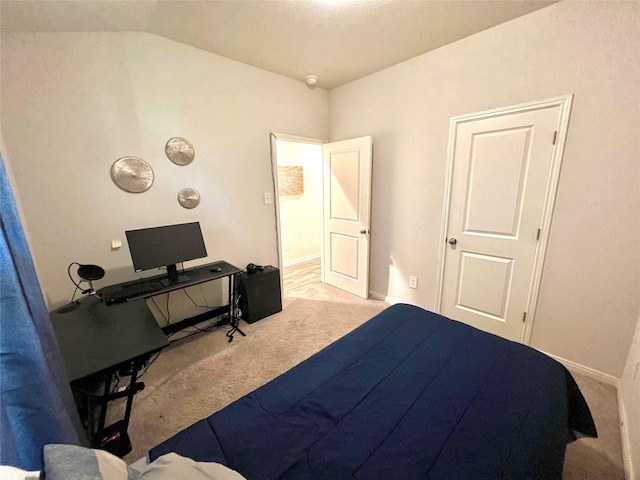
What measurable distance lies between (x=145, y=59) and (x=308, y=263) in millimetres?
3593

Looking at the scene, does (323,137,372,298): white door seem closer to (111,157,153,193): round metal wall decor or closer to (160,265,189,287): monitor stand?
(160,265,189,287): monitor stand

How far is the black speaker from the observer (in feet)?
Answer: 8.88

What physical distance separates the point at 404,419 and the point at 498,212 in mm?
1924

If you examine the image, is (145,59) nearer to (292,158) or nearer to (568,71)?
(292,158)

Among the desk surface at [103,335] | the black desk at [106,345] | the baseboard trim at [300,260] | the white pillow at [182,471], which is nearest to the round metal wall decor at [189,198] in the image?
the black desk at [106,345]

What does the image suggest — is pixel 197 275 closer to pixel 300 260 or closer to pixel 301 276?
pixel 301 276

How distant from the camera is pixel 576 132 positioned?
5.87 ft

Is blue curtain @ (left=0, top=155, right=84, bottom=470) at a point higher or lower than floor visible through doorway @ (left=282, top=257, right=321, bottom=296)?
higher

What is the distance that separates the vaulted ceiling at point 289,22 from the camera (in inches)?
64.4

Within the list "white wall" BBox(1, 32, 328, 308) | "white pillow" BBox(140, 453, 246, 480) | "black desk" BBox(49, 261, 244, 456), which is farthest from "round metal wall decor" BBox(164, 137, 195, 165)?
"white pillow" BBox(140, 453, 246, 480)

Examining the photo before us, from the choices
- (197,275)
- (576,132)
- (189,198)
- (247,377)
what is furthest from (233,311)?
(576,132)

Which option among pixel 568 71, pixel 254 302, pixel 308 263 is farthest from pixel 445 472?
pixel 308 263

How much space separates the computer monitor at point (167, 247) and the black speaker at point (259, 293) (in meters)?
0.56

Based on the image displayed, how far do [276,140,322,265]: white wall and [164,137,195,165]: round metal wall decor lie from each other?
83.9 inches
